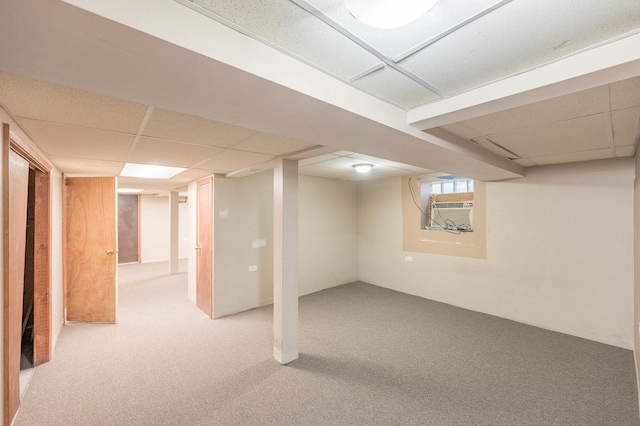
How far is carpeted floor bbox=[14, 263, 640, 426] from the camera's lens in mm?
2098

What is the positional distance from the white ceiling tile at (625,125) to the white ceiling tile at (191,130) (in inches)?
95.8

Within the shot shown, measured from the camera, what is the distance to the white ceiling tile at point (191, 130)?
1.75 meters

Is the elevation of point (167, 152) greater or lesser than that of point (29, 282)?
greater

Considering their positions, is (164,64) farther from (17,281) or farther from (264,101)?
(17,281)

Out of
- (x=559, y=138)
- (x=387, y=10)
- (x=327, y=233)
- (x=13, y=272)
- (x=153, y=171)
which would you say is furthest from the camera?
(x=327, y=233)

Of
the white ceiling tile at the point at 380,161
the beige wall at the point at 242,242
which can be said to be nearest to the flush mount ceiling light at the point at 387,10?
the white ceiling tile at the point at 380,161

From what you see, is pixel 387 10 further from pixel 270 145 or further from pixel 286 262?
pixel 286 262

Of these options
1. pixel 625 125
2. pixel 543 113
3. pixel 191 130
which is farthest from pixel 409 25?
pixel 625 125

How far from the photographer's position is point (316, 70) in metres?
1.25

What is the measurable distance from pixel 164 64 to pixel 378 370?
9.52 feet

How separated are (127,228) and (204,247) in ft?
18.1

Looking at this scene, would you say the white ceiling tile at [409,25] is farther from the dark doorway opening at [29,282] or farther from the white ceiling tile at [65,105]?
the dark doorway opening at [29,282]

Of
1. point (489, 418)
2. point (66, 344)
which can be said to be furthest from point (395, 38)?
point (66, 344)

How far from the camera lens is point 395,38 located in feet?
3.46
